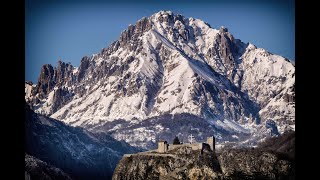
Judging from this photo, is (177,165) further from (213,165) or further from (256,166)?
(256,166)

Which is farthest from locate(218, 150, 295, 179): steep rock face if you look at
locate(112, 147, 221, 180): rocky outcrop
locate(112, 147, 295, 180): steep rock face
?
locate(112, 147, 221, 180): rocky outcrop

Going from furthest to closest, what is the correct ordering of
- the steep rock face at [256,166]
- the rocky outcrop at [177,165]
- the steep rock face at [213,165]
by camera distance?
1. the rocky outcrop at [177,165]
2. the steep rock face at [213,165]
3. the steep rock face at [256,166]

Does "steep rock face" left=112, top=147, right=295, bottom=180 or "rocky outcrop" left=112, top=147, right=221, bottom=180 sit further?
"rocky outcrop" left=112, top=147, right=221, bottom=180

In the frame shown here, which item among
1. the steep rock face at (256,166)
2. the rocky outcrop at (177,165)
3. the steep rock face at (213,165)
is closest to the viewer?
the steep rock face at (256,166)

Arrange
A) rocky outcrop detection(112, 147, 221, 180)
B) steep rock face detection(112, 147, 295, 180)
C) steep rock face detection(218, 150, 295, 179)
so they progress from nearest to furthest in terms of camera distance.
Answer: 1. steep rock face detection(218, 150, 295, 179)
2. steep rock face detection(112, 147, 295, 180)
3. rocky outcrop detection(112, 147, 221, 180)

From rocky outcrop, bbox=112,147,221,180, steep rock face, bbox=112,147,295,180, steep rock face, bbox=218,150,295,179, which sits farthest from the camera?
rocky outcrop, bbox=112,147,221,180

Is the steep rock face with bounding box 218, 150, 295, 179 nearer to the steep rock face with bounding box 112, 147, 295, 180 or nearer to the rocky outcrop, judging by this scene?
the steep rock face with bounding box 112, 147, 295, 180

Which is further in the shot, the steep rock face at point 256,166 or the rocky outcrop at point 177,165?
the rocky outcrop at point 177,165

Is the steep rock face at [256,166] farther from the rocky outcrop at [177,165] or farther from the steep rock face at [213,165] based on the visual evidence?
the rocky outcrop at [177,165]

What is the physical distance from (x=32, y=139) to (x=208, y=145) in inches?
3705

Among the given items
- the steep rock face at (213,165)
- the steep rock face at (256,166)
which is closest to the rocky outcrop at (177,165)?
the steep rock face at (213,165)

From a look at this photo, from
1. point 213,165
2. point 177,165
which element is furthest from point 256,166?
point 177,165
